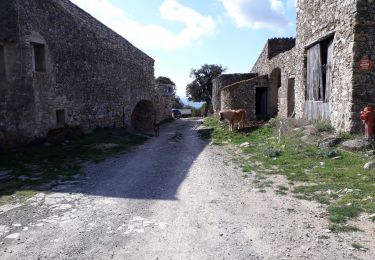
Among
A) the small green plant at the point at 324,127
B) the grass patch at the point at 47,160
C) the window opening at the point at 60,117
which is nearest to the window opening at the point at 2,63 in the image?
the grass patch at the point at 47,160

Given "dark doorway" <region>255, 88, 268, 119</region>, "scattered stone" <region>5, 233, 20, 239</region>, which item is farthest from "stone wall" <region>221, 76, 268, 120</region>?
"scattered stone" <region>5, 233, 20, 239</region>

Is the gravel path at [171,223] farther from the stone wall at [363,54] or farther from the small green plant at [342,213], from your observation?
the stone wall at [363,54]

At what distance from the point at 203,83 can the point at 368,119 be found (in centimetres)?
4189

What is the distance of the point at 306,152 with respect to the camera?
9.82 m

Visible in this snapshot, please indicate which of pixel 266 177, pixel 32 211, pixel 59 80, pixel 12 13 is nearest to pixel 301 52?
pixel 266 177

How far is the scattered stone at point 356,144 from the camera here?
898 centimetres

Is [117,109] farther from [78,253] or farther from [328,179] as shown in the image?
[78,253]

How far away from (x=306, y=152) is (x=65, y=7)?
11385 millimetres

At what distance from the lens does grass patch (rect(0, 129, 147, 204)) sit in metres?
8.18

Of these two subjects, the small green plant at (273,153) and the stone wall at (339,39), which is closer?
the stone wall at (339,39)

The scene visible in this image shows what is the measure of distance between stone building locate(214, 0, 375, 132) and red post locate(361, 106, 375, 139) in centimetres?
73

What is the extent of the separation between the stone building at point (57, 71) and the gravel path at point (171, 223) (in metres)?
5.24

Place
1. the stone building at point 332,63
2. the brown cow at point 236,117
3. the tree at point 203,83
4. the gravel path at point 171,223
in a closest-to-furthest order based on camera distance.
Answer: the gravel path at point 171,223, the stone building at point 332,63, the brown cow at point 236,117, the tree at point 203,83

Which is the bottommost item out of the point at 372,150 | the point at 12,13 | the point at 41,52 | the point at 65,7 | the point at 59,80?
→ the point at 372,150
